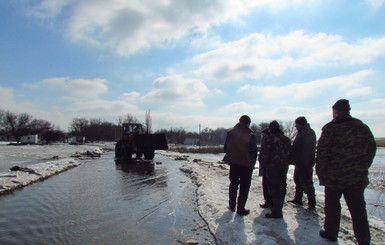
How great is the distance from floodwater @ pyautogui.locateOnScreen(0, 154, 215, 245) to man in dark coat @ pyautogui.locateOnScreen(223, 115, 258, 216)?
938 mm

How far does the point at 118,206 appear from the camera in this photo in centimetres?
721

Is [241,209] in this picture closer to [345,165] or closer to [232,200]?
[232,200]

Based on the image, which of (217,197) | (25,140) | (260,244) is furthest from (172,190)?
(25,140)

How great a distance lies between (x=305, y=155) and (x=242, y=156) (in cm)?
131

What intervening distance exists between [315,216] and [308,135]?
1.54 m

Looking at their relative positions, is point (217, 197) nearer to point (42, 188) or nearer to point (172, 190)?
point (172, 190)

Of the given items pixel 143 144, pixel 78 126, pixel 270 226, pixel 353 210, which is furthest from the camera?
pixel 78 126

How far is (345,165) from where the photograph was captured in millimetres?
4254

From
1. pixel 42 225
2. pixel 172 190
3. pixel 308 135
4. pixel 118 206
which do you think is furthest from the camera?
pixel 172 190

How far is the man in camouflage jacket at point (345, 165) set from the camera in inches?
165

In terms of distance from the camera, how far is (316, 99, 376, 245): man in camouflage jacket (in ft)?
13.8

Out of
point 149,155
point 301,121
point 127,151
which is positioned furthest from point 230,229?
point 149,155

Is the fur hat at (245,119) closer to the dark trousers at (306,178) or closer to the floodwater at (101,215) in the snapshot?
the dark trousers at (306,178)

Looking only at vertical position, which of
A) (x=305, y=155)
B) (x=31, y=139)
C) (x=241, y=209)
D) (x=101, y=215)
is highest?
(x=31, y=139)
